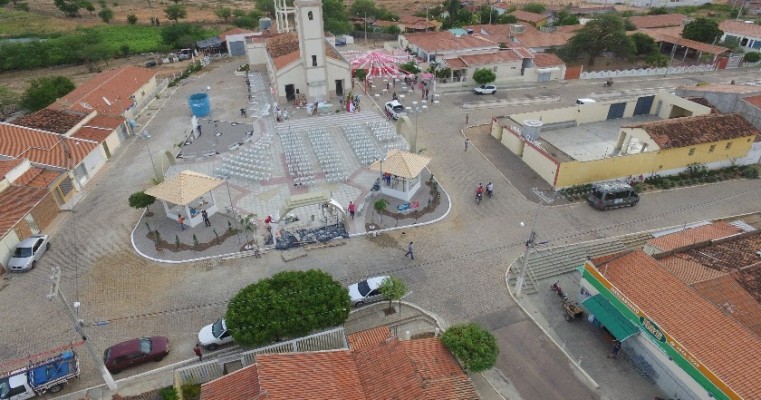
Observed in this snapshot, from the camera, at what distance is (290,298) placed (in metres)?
18.1

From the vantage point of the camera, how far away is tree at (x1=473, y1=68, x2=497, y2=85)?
47.8 meters

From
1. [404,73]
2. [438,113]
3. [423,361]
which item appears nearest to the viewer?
[423,361]

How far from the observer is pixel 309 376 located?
1572cm

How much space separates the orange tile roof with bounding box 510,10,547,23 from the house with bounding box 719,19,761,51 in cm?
2603

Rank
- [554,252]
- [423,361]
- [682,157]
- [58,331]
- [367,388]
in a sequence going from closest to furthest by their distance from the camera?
[367,388], [423,361], [58,331], [554,252], [682,157]

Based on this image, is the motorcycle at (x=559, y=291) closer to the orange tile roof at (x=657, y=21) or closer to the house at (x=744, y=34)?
the house at (x=744, y=34)

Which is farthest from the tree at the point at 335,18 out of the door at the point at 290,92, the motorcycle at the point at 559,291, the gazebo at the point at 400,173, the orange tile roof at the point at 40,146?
the motorcycle at the point at 559,291

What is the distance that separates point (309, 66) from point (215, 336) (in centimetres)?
3038

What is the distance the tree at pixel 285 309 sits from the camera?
17359 mm

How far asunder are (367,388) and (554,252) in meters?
13.9

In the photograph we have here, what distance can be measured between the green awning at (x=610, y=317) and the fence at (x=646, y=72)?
4072 centimetres

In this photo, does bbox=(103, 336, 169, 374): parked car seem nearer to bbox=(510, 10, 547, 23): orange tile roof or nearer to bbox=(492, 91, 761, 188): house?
bbox=(492, 91, 761, 188): house

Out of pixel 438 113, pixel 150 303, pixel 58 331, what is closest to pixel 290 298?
pixel 150 303

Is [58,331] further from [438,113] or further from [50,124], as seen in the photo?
[438,113]
